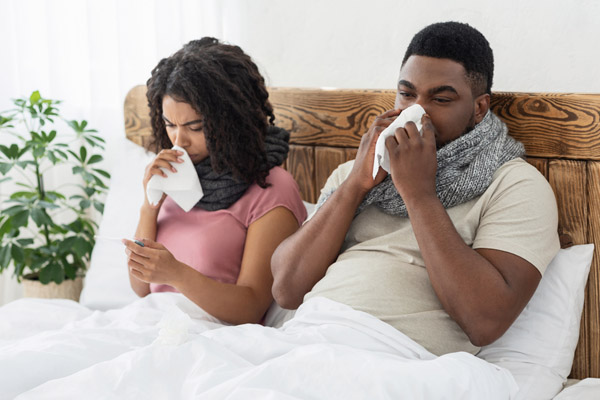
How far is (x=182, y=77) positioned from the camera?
65.9 inches

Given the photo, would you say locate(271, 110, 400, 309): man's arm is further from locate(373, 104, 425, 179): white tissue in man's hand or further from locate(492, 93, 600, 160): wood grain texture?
locate(492, 93, 600, 160): wood grain texture

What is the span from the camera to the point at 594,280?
1.48 m

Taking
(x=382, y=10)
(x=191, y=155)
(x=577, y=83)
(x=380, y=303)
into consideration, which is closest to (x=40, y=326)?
(x=191, y=155)

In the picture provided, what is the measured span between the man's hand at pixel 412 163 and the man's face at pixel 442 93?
0.22ft

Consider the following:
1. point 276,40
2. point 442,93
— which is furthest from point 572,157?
point 276,40

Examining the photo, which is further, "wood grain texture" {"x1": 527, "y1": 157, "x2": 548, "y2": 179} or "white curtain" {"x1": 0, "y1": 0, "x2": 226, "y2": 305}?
"white curtain" {"x1": 0, "y1": 0, "x2": 226, "y2": 305}

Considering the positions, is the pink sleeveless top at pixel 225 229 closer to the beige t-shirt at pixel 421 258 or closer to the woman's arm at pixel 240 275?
the woman's arm at pixel 240 275

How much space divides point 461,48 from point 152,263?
2.58ft

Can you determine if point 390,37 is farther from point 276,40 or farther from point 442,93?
point 442,93

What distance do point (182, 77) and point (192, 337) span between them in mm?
696

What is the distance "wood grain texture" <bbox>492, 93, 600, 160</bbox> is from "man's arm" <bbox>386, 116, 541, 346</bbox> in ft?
1.10

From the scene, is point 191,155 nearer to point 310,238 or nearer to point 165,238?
point 165,238

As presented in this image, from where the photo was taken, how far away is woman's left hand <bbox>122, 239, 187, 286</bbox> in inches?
59.2

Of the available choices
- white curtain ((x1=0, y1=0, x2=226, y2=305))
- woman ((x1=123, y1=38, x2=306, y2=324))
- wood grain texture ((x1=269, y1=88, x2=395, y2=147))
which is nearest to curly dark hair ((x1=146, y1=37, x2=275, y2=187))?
woman ((x1=123, y1=38, x2=306, y2=324))
